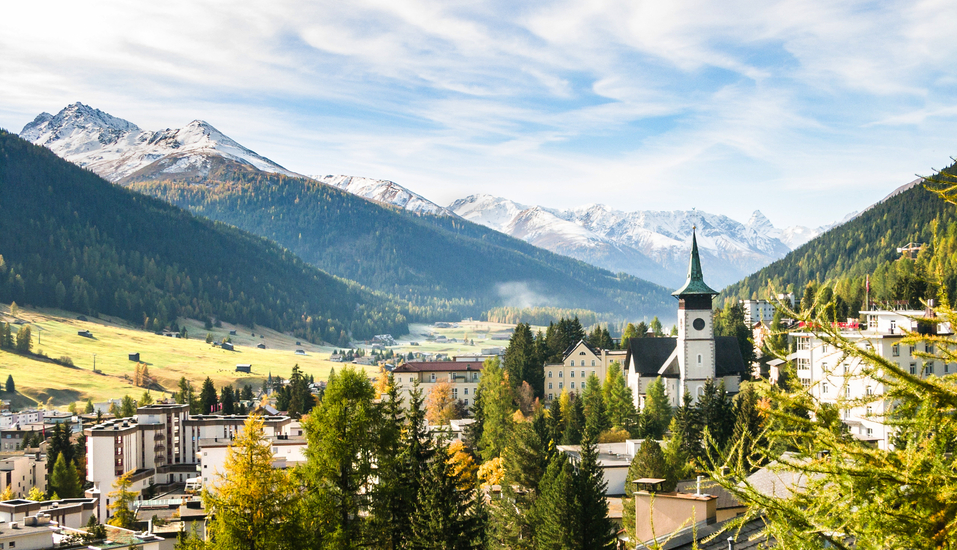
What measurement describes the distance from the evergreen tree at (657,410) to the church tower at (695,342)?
710 centimetres

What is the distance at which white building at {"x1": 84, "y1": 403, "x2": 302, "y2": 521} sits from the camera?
109 m

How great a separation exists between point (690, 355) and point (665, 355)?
592 cm

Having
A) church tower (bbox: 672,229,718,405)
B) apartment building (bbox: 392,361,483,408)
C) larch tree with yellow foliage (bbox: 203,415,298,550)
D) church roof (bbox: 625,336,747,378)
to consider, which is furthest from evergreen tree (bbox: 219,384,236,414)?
larch tree with yellow foliage (bbox: 203,415,298,550)

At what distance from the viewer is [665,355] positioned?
107m

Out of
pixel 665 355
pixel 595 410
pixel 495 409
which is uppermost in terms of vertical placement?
pixel 665 355

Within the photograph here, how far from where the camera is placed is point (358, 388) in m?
35.2

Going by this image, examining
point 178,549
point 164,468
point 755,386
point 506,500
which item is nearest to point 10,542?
point 506,500

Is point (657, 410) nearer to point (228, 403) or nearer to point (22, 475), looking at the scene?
point (228, 403)

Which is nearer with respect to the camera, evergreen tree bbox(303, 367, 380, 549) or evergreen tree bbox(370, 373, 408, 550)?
evergreen tree bbox(303, 367, 380, 549)

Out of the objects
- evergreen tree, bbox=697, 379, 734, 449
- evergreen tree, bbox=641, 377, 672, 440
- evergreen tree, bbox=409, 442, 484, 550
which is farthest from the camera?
evergreen tree, bbox=641, 377, 672, 440

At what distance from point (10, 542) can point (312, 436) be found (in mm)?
44745

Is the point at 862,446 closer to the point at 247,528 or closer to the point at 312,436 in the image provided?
the point at 247,528

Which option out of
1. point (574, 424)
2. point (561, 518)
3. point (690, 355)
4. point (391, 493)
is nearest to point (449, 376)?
point (690, 355)

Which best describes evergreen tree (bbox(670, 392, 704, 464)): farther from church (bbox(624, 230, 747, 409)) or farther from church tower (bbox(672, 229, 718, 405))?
church tower (bbox(672, 229, 718, 405))
